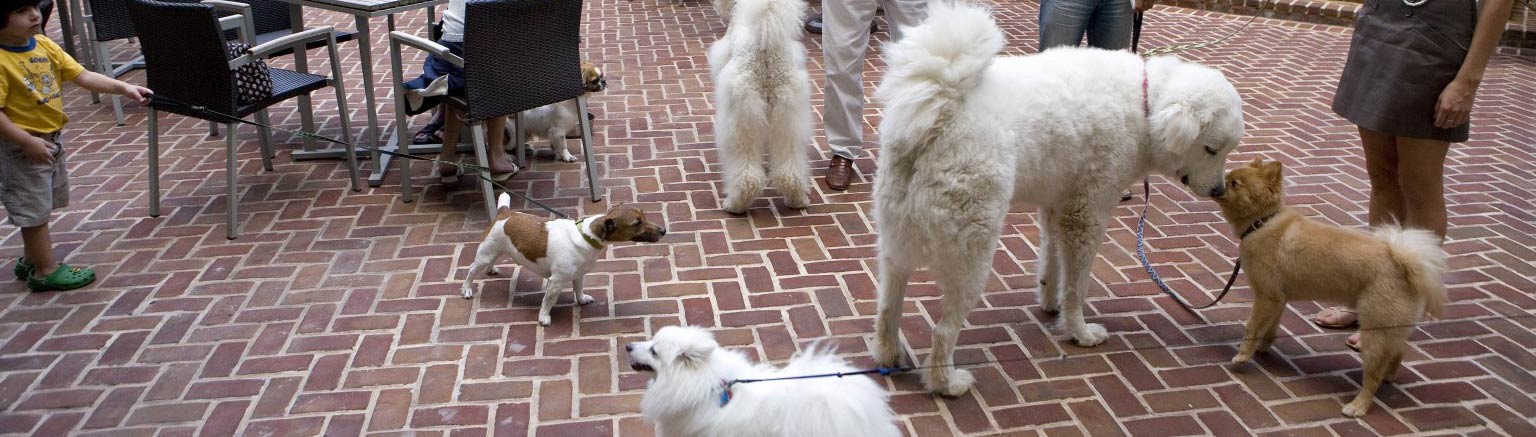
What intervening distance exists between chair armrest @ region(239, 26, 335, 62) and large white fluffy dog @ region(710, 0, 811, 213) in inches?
81.5

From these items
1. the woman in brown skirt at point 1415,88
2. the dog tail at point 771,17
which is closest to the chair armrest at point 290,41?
the dog tail at point 771,17

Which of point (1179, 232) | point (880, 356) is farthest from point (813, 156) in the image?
point (880, 356)

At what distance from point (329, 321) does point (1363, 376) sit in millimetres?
3796

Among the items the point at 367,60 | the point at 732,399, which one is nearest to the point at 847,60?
the point at 367,60

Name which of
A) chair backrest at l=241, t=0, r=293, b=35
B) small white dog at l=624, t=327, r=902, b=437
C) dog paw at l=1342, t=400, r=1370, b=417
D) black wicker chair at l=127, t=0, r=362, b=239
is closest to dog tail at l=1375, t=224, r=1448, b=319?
dog paw at l=1342, t=400, r=1370, b=417

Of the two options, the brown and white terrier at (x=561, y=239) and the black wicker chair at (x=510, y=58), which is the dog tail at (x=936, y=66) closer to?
the brown and white terrier at (x=561, y=239)

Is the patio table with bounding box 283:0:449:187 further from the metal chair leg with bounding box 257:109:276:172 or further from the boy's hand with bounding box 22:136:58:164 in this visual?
the boy's hand with bounding box 22:136:58:164

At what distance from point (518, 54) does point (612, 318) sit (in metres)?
1.47

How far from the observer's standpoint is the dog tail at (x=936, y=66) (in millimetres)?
2961

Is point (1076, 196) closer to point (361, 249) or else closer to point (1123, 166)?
point (1123, 166)

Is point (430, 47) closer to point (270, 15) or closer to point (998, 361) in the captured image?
point (270, 15)

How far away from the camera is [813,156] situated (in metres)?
6.02

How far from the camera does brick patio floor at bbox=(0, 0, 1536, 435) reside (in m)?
3.34

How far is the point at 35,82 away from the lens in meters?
3.92
